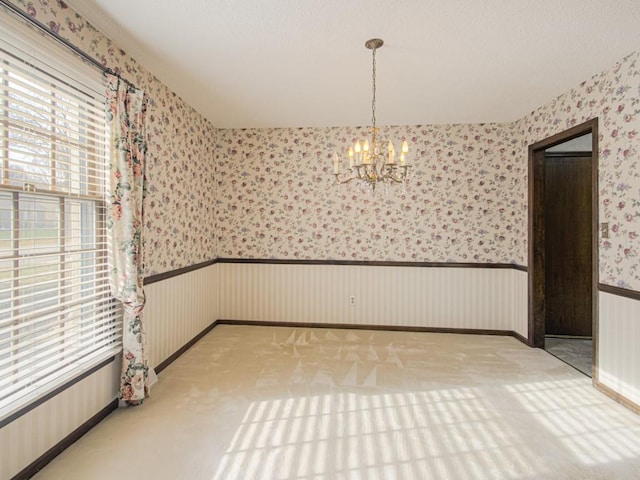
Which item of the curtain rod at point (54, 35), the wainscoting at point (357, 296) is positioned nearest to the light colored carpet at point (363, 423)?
the wainscoting at point (357, 296)

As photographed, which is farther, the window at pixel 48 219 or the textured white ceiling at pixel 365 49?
the textured white ceiling at pixel 365 49

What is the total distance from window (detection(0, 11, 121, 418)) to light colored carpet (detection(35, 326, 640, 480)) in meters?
0.57

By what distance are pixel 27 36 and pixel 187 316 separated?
105 inches

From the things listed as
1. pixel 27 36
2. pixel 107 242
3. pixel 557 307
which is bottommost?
pixel 557 307

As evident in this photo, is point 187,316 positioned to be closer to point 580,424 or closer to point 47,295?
point 47,295

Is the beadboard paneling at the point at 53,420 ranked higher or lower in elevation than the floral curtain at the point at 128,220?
lower

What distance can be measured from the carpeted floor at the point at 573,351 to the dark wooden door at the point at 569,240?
0.65ft

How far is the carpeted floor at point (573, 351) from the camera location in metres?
3.33

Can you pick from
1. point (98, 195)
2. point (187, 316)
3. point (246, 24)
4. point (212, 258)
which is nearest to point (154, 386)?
point (187, 316)

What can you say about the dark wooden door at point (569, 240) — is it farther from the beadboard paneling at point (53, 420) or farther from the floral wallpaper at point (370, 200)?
the beadboard paneling at point (53, 420)

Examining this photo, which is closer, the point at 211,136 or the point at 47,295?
the point at 47,295

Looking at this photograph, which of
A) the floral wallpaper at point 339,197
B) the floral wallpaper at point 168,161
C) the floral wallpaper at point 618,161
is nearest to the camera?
the floral wallpaper at point 168,161

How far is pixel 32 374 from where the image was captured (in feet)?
6.01

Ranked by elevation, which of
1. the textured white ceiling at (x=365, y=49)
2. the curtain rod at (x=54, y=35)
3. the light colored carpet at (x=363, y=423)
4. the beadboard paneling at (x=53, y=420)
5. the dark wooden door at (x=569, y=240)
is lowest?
the light colored carpet at (x=363, y=423)
